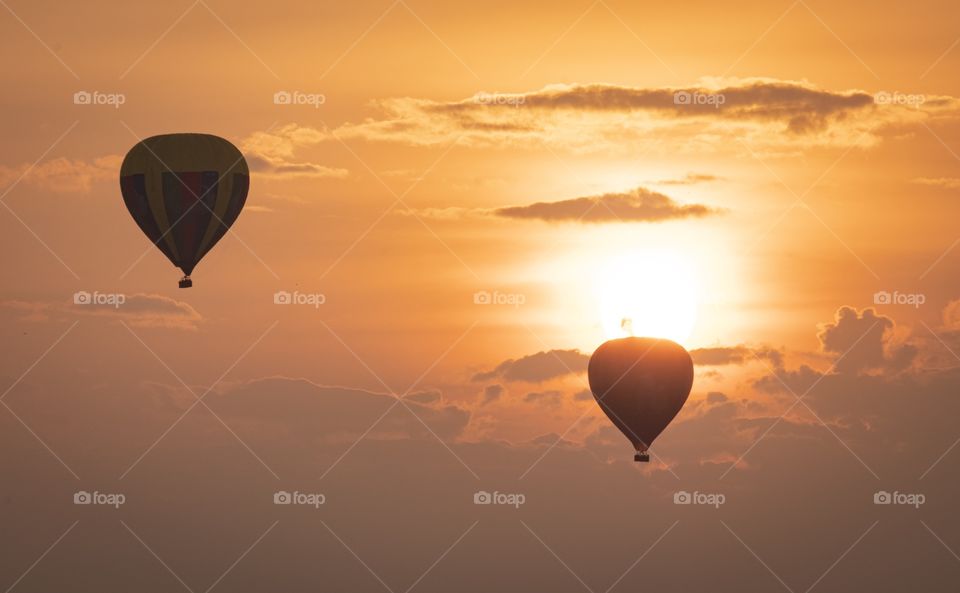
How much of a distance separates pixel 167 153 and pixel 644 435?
28515 mm

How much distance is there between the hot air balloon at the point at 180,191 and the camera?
92000 millimetres

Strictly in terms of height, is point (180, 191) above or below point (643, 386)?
above

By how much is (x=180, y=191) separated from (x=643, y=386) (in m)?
25.9

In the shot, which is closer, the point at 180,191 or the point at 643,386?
the point at 180,191

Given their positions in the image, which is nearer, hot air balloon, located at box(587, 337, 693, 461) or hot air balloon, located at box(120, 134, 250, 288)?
hot air balloon, located at box(120, 134, 250, 288)

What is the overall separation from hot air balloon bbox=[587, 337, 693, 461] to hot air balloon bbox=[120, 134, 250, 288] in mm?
22222

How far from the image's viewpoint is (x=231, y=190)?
3684 inches

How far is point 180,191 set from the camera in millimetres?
92000

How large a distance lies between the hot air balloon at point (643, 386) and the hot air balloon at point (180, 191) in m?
22.2

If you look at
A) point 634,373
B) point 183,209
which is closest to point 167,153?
point 183,209

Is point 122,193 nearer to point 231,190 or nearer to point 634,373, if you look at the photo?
point 231,190

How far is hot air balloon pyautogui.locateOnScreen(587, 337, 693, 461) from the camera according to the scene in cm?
9969

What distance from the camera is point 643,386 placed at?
99.6 m

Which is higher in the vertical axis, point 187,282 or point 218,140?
point 218,140
